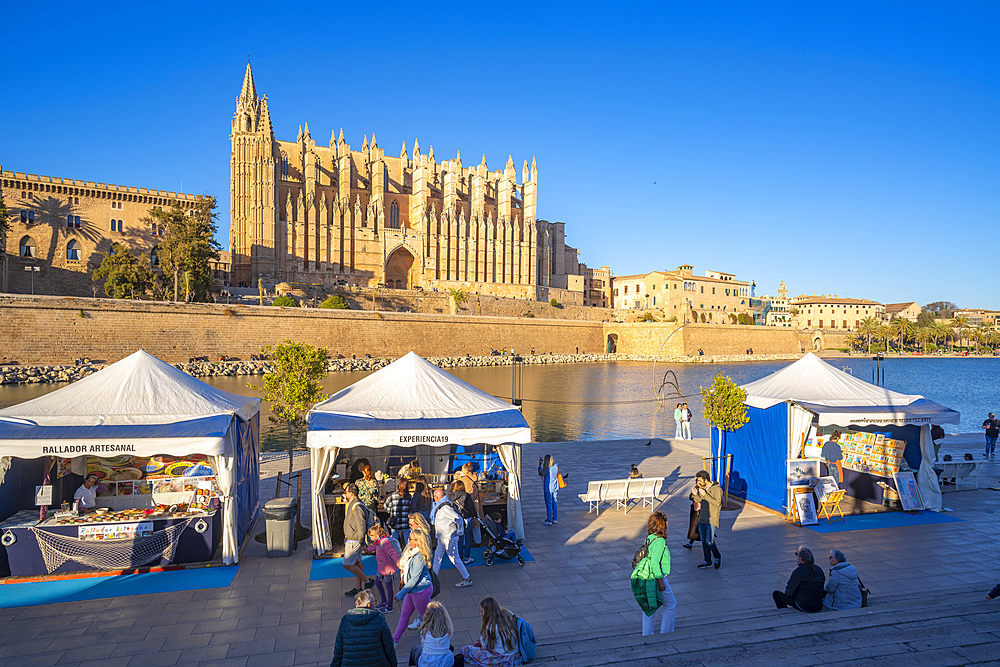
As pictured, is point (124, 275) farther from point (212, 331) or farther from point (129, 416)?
point (129, 416)

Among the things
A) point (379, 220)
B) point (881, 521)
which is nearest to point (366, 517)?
point (881, 521)

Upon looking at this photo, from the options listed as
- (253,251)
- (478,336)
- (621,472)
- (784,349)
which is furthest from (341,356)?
(784,349)

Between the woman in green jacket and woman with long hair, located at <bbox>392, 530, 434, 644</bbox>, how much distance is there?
158cm

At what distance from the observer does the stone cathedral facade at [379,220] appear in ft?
177

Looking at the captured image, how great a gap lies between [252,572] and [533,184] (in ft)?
228

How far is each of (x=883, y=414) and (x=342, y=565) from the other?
722cm

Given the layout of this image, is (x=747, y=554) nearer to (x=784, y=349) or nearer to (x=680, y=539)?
(x=680, y=539)

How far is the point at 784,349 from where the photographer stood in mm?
69688

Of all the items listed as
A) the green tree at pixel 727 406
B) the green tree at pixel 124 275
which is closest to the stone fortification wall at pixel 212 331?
the green tree at pixel 124 275

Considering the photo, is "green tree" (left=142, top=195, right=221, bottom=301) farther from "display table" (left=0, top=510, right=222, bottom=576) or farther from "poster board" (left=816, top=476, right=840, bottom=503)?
"poster board" (left=816, top=476, right=840, bottom=503)

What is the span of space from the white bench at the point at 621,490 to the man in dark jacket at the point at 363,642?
16.9ft

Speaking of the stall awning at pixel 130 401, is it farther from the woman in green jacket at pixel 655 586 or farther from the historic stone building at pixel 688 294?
the historic stone building at pixel 688 294

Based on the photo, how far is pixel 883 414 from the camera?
325 inches

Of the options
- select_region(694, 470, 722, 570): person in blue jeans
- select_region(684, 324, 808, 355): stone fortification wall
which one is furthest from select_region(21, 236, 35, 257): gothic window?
select_region(684, 324, 808, 355): stone fortification wall
